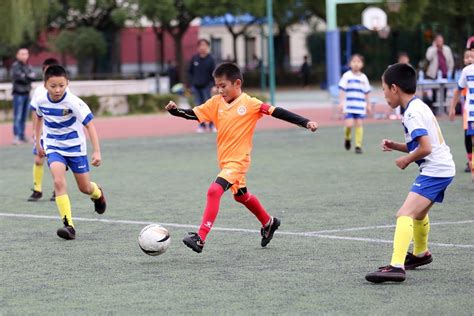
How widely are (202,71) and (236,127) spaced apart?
1502 centimetres

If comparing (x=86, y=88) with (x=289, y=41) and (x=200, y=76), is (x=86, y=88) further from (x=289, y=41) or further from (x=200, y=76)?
(x=289, y=41)

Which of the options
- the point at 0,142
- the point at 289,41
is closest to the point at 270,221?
the point at 0,142

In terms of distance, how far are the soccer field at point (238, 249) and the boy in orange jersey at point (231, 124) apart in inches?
19.1

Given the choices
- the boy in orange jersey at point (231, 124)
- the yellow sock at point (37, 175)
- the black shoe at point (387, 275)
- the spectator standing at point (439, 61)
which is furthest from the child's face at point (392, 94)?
the spectator standing at point (439, 61)

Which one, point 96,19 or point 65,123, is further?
point 96,19

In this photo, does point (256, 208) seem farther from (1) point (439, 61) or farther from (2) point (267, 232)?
(1) point (439, 61)

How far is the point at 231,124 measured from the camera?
945 cm

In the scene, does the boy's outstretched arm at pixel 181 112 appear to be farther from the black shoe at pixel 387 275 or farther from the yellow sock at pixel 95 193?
the black shoe at pixel 387 275

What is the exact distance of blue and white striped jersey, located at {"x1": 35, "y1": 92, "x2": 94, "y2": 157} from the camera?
10730mm

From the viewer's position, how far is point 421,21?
164 ft

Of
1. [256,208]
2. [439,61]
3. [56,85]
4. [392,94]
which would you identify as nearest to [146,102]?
[439,61]

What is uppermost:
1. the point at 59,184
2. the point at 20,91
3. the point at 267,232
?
the point at 20,91

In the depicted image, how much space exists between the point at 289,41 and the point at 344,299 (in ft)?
197

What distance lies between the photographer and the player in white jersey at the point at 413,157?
7809 mm
